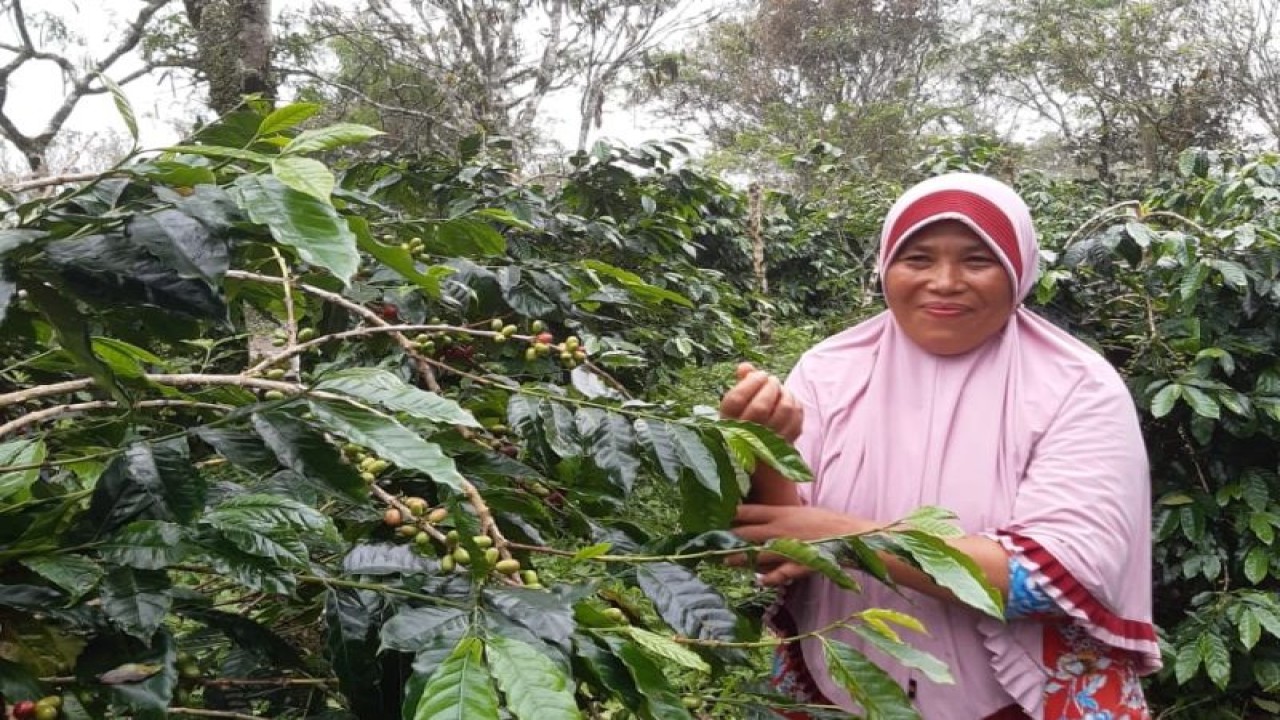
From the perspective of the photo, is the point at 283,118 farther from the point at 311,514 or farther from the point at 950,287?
the point at 950,287

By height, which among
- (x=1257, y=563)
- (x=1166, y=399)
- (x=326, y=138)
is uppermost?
(x=326, y=138)

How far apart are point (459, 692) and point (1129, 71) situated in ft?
42.6

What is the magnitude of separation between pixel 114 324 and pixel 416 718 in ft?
1.79

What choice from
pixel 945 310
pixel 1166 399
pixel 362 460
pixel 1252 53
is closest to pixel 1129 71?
pixel 1252 53

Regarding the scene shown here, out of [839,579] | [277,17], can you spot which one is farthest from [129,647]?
[277,17]

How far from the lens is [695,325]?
3299 mm

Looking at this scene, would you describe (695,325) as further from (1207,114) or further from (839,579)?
(1207,114)

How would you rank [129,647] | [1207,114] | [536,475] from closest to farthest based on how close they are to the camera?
[129,647]
[536,475]
[1207,114]

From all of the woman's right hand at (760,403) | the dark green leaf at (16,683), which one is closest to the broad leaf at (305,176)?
the dark green leaf at (16,683)

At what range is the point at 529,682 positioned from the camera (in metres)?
0.50

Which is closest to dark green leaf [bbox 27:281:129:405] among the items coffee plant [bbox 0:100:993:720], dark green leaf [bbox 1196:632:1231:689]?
coffee plant [bbox 0:100:993:720]

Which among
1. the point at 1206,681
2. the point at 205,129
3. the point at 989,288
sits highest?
the point at 205,129

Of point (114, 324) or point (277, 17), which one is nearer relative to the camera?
point (114, 324)

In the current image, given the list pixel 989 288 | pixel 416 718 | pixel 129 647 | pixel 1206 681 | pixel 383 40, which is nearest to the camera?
pixel 416 718
